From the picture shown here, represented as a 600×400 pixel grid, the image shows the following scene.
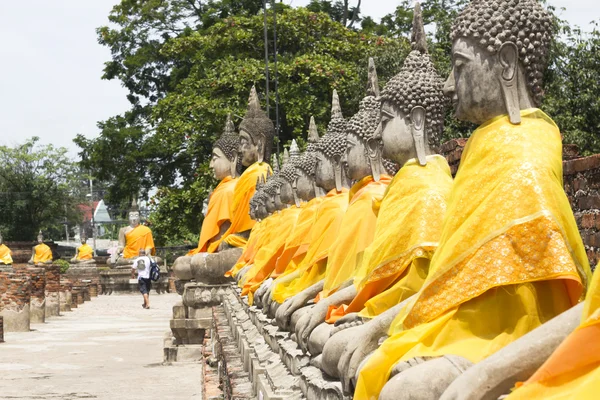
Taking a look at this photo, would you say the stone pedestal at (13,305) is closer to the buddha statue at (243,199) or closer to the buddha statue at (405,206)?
the buddha statue at (243,199)

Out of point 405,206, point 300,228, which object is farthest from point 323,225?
point 405,206

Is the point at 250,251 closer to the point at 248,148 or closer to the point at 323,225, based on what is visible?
the point at 248,148

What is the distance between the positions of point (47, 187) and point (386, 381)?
48.6 meters

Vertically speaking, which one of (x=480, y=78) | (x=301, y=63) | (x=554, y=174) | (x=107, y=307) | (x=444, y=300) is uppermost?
(x=301, y=63)

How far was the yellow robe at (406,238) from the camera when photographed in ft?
13.5

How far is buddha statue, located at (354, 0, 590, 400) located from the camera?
3.01 metres

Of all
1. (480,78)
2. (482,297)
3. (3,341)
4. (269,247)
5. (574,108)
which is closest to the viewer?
(482,297)

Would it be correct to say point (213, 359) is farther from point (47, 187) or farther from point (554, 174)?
point (47, 187)

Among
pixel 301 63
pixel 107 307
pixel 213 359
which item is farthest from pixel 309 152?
pixel 107 307

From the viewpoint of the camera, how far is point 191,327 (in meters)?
14.1

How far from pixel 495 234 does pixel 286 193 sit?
6.50 metres

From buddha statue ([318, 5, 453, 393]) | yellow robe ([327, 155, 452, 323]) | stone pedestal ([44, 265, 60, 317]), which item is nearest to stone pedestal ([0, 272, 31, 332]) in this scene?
stone pedestal ([44, 265, 60, 317])

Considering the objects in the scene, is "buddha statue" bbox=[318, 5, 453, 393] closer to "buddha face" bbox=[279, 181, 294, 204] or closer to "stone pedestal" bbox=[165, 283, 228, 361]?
"buddha face" bbox=[279, 181, 294, 204]

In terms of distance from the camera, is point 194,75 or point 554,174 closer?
point 554,174
